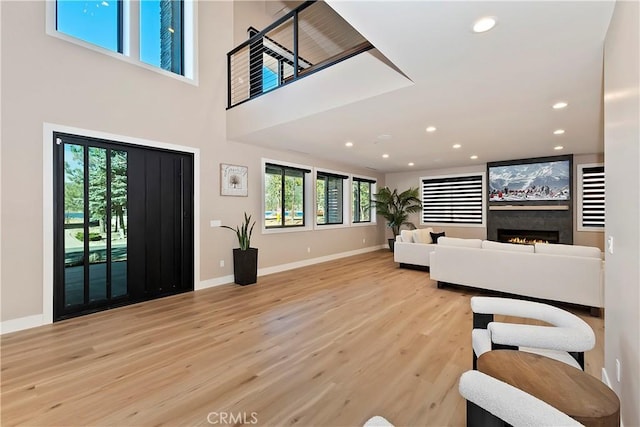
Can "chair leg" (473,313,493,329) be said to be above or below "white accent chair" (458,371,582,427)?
below

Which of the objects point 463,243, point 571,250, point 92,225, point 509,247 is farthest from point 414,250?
point 92,225

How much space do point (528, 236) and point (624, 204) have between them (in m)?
6.83

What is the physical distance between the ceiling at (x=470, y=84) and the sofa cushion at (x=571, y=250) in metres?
1.75

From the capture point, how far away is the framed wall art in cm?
512

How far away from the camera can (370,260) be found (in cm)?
737

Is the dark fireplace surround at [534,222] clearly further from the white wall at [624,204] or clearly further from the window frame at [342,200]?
the white wall at [624,204]

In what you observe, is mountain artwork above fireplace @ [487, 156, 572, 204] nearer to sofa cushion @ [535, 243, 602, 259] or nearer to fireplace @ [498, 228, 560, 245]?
fireplace @ [498, 228, 560, 245]

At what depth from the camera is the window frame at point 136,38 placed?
349 cm

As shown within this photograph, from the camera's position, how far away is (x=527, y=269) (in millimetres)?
3941

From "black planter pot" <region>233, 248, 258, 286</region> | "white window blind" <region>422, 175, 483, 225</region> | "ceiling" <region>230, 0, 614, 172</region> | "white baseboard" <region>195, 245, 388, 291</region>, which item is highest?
"ceiling" <region>230, 0, 614, 172</region>

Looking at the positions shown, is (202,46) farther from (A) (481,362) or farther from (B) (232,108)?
(A) (481,362)

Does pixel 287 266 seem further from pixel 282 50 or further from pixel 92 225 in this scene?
pixel 282 50

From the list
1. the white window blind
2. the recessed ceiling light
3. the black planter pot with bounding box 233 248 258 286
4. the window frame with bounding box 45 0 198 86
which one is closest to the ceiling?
the recessed ceiling light

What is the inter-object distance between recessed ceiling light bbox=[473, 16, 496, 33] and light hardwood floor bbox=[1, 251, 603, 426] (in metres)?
2.59
